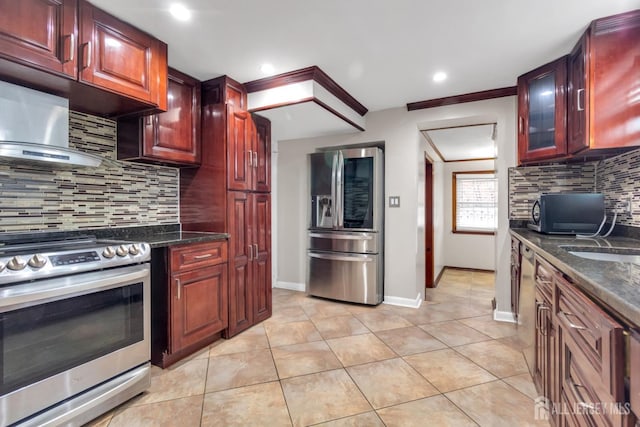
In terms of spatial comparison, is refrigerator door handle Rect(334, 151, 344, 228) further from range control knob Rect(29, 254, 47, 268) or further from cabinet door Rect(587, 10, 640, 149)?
range control knob Rect(29, 254, 47, 268)

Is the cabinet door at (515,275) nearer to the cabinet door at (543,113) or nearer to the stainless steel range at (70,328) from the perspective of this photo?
the cabinet door at (543,113)

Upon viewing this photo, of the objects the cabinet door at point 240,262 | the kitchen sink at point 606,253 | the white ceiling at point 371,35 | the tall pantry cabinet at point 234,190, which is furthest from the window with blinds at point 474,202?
the cabinet door at point 240,262

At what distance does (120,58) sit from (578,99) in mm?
2972

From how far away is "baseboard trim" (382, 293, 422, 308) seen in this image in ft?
10.8

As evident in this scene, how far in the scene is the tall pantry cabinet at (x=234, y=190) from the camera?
2.50 meters

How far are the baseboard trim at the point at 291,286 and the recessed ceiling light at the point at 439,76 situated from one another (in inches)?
112

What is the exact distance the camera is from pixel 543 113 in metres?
2.44

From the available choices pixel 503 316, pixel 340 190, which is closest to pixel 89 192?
pixel 340 190

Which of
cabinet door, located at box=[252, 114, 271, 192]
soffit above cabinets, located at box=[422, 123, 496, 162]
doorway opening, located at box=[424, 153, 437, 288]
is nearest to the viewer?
cabinet door, located at box=[252, 114, 271, 192]

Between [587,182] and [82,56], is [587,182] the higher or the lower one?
the lower one

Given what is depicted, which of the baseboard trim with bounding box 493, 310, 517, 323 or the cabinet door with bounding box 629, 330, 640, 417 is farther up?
the cabinet door with bounding box 629, 330, 640, 417

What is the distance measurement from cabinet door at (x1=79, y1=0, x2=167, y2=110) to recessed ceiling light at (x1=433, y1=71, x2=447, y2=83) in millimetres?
2110

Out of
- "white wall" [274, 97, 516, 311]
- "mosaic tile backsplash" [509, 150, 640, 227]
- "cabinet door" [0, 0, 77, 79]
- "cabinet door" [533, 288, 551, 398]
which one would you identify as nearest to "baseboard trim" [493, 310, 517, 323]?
"white wall" [274, 97, 516, 311]

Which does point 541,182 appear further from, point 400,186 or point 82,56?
point 82,56
